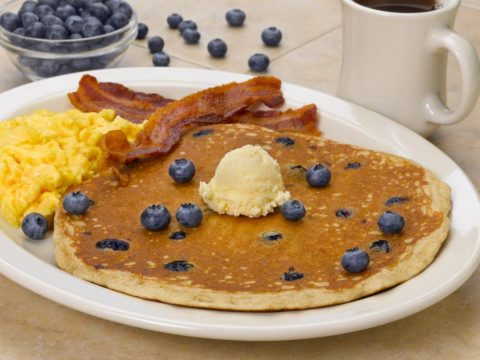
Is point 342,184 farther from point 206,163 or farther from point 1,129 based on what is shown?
point 1,129

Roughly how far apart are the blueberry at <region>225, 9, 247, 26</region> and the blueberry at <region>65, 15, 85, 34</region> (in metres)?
0.60

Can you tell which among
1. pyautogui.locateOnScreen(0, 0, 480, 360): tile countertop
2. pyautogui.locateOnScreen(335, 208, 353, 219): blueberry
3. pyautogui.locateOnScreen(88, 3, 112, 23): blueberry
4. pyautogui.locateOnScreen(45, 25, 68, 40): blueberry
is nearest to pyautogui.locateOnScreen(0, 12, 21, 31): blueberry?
pyautogui.locateOnScreen(45, 25, 68, 40): blueberry

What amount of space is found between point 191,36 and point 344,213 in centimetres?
126

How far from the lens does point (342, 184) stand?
71.7 inches

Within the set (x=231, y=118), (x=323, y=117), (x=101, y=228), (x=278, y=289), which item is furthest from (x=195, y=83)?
(x=278, y=289)

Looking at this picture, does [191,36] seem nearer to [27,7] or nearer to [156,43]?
[156,43]

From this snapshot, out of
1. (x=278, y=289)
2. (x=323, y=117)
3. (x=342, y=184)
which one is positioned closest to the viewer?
(x=278, y=289)

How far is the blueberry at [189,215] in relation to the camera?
166cm

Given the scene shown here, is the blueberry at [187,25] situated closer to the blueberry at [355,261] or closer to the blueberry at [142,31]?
the blueberry at [142,31]

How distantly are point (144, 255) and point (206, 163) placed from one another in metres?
0.38

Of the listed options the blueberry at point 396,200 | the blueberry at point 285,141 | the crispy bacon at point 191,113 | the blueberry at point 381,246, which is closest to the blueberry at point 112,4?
the crispy bacon at point 191,113

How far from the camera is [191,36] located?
2793mm

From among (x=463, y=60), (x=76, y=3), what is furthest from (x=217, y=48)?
(x=463, y=60)

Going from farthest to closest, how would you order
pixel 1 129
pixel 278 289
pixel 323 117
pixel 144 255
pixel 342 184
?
1. pixel 323 117
2. pixel 1 129
3. pixel 342 184
4. pixel 144 255
5. pixel 278 289
